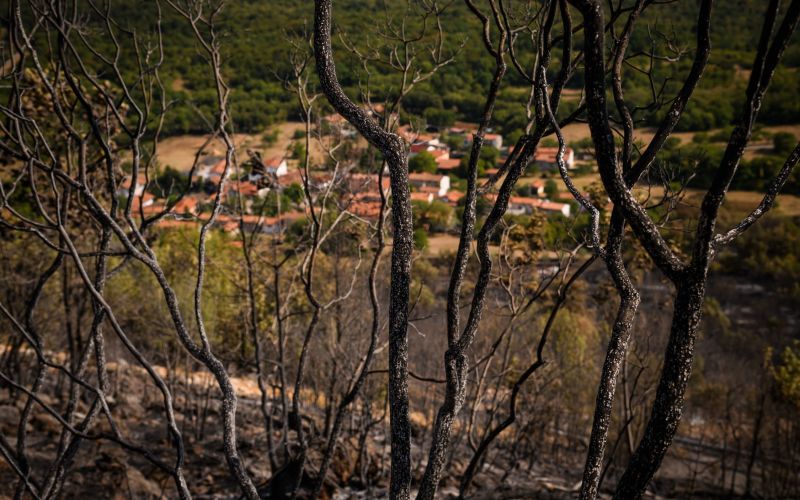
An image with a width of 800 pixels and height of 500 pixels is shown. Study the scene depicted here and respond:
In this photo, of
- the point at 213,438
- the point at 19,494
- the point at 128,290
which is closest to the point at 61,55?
the point at 19,494

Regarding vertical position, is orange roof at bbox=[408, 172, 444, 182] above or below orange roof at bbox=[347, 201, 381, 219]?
above

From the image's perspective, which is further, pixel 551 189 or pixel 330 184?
pixel 551 189

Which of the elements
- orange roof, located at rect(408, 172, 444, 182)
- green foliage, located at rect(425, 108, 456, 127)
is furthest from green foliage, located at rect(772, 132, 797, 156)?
orange roof, located at rect(408, 172, 444, 182)

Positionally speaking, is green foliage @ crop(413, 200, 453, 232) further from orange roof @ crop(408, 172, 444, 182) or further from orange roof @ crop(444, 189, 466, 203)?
orange roof @ crop(408, 172, 444, 182)

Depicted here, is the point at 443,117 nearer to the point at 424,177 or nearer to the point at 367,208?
the point at 424,177

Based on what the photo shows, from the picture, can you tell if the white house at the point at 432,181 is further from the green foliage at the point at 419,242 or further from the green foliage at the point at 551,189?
the green foliage at the point at 419,242

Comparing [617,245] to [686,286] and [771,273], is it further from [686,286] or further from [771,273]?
[771,273]

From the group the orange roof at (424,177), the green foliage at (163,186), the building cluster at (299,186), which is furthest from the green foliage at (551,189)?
the green foliage at (163,186)

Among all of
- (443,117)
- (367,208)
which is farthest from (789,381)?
(443,117)

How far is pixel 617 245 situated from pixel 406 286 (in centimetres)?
116

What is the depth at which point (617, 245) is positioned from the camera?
11.1 ft

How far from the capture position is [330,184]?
21.4ft

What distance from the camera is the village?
6723 mm

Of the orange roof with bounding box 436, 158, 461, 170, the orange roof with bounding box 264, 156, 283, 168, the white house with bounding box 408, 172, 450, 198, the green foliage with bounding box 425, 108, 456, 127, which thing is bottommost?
the orange roof with bounding box 264, 156, 283, 168
